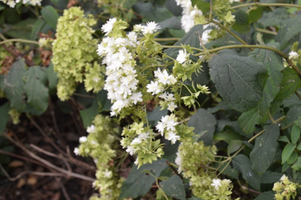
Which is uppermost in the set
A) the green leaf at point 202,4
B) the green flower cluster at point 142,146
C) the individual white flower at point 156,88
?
the green leaf at point 202,4

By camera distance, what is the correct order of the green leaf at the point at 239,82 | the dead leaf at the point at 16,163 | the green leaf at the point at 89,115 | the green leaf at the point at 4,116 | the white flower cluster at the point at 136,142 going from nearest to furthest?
the white flower cluster at the point at 136,142 → the green leaf at the point at 239,82 → the green leaf at the point at 89,115 → the green leaf at the point at 4,116 → the dead leaf at the point at 16,163

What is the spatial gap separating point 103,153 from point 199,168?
59 cm

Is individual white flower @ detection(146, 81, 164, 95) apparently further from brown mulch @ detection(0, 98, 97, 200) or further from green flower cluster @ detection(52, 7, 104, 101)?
brown mulch @ detection(0, 98, 97, 200)

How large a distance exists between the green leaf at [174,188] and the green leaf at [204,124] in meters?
0.24

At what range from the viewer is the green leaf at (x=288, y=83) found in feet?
4.02

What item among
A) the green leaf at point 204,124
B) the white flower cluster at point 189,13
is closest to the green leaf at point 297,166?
the green leaf at point 204,124

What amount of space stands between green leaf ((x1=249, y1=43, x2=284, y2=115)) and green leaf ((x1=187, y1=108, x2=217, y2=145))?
1.07 feet

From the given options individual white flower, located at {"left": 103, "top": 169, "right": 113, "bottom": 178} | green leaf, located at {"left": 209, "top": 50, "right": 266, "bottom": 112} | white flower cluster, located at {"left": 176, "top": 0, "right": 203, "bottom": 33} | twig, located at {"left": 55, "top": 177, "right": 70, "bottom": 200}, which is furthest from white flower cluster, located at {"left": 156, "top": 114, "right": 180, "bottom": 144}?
twig, located at {"left": 55, "top": 177, "right": 70, "bottom": 200}

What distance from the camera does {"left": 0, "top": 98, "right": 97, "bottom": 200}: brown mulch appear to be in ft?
8.46

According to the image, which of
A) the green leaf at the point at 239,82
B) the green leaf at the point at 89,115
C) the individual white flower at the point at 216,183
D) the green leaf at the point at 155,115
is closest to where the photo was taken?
the green leaf at the point at 239,82

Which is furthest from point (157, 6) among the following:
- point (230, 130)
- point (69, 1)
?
point (230, 130)

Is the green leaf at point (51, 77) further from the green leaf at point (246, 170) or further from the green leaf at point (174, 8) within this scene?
the green leaf at point (246, 170)

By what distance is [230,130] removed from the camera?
1541 mm

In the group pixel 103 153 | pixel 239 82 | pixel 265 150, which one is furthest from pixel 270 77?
pixel 103 153
